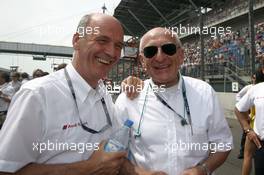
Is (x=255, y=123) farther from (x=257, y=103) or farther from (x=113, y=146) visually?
(x=113, y=146)

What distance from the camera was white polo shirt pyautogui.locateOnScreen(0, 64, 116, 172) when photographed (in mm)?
1659

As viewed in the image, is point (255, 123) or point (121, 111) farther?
point (255, 123)

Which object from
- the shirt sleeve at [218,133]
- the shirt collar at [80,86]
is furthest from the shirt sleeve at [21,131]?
the shirt sleeve at [218,133]

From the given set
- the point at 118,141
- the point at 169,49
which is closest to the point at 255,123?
the point at 169,49

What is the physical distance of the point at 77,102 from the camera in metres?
1.94

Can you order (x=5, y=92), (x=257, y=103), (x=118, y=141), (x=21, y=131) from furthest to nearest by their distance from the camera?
1. (x=5, y=92)
2. (x=257, y=103)
3. (x=118, y=141)
4. (x=21, y=131)

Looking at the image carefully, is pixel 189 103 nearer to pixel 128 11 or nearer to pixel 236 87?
pixel 236 87

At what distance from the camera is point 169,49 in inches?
91.6

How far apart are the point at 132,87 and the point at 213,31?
77.1 ft

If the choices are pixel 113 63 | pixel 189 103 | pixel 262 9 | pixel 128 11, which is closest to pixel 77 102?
pixel 113 63

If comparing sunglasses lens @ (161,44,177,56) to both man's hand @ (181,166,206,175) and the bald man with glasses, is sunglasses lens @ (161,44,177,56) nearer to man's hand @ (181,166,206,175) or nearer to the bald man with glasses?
the bald man with glasses

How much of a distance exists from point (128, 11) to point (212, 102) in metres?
27.9

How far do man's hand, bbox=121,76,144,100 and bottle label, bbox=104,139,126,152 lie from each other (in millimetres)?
639

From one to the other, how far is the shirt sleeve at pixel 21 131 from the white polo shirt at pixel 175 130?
833 mm
